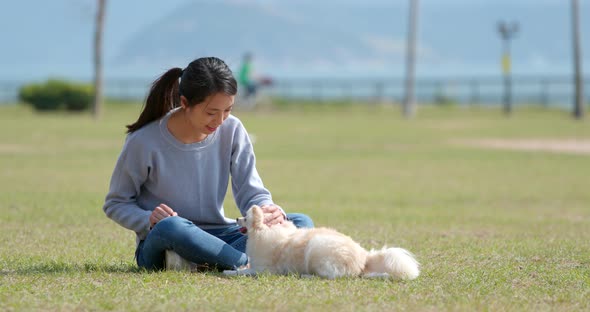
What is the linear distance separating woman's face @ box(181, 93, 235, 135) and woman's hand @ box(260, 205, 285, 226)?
26.5 inches

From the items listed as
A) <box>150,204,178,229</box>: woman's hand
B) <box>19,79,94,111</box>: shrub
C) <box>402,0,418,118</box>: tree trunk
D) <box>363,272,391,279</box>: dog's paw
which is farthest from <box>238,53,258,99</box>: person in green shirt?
<box>363,272,391,279</box>: dog's paw

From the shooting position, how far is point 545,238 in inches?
414

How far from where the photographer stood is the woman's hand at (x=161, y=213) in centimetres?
709

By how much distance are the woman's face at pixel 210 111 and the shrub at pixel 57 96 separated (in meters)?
37.6

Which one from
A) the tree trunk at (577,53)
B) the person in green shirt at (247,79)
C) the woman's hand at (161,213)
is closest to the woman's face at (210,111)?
the woman's hand at (161,213)

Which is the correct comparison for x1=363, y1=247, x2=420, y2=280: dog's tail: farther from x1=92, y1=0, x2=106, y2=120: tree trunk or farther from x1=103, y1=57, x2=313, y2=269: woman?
x1=92, y1=0, x2=106, y2=120: tree trunk

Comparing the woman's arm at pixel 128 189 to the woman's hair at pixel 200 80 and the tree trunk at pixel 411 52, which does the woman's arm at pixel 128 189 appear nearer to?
the woman's hair at pixel 200 80

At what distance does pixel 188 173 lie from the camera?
24.2 ft

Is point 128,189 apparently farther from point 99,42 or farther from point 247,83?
point 247,83

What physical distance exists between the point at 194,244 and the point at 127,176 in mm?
720

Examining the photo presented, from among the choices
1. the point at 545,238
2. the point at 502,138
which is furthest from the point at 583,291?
the point at 502,138

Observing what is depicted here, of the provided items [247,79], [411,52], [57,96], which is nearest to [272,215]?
[57,96]

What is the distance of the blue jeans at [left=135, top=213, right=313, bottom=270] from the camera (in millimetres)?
7012

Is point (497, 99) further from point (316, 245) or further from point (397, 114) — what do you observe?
point (316, 245)
